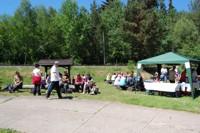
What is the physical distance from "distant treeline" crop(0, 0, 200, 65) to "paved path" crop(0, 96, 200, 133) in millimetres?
42180

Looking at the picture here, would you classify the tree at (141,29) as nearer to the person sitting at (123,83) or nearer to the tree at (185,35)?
the tree at (185,35)

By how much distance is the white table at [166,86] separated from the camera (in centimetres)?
2120

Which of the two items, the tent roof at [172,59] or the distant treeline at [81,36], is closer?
the tent roof at [172,59]

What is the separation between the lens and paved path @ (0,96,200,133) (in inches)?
475

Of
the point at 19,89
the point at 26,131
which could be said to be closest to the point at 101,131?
the point at 26,131

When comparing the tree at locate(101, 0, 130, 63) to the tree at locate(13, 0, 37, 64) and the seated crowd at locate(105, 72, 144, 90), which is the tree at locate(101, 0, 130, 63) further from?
the seated crowd at locate(105, 72, 144, 90)

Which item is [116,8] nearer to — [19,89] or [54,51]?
[54,51]

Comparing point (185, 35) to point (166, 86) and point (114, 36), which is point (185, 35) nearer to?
point (114, 36)

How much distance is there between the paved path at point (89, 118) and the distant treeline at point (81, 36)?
42.2 metres

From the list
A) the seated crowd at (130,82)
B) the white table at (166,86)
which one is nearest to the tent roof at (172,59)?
the seated crowd at (130,82)

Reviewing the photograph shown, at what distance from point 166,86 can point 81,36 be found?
45.5m

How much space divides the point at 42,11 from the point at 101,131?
64.2 meters

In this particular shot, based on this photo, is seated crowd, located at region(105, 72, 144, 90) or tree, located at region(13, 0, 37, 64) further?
tree, located at region(13, 0, 37, 64)

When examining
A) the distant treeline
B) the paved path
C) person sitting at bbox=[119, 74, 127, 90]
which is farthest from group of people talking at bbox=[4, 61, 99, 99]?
the distant treeline
